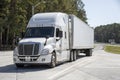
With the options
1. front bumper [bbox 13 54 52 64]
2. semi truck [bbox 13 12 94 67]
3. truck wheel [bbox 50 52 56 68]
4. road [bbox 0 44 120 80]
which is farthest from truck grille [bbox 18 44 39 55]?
truck wheel [bbox 50 52 56 68]

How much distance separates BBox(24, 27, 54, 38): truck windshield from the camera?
24219mm

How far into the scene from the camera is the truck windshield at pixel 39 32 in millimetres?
24219

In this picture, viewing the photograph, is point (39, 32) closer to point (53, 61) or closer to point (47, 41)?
point (47, 41)

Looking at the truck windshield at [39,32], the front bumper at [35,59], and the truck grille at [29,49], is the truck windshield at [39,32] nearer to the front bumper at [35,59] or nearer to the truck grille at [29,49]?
the truck grille at [29,49]

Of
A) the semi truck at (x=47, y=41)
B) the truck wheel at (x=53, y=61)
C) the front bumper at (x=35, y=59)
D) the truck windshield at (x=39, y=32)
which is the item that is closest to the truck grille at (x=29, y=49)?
the semi truck at (x=47, y=41)

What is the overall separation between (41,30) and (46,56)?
258 cm

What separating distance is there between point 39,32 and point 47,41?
1.51 meters

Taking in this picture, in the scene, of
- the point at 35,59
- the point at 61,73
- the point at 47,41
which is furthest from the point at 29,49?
the point at 61,73

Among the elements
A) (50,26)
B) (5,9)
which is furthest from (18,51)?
(5,9)

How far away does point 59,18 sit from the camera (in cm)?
2588

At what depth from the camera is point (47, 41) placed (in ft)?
75.8

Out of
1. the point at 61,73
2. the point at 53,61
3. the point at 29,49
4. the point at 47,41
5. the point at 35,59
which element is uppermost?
the point at 47,41

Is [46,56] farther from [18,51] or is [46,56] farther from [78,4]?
[78,4]

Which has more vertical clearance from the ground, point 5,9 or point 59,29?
point 5,9
